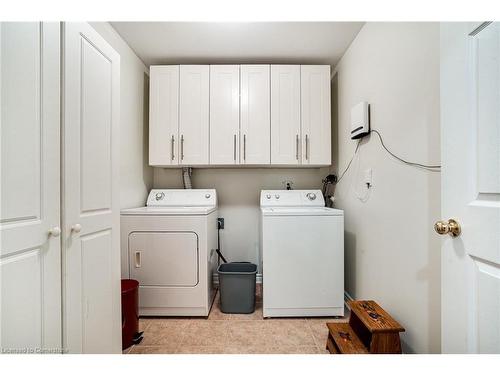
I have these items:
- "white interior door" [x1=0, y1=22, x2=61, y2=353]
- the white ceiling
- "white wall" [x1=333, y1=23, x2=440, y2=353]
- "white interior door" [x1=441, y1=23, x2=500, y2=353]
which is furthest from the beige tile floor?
the white ceiling

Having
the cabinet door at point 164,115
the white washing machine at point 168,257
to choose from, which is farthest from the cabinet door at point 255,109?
the white washing machine at point 168,257

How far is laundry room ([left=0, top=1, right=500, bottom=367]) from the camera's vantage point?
728 millimetres

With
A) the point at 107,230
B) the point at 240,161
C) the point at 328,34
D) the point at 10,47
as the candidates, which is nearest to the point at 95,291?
the point at 107,230

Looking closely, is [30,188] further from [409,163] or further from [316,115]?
[316,115]

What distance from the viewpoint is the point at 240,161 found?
7.43 ft

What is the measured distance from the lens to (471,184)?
0.71 m

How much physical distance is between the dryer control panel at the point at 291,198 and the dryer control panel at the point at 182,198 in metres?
0.55

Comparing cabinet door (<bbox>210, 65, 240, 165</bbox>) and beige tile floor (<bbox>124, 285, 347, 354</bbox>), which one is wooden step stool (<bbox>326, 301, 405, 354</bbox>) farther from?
cabinet door (<bbox>210, 65, 240, 165</bbox>)

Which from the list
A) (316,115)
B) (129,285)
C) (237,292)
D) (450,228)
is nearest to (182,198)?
(129,285)

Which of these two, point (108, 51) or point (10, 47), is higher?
point (108, 51)

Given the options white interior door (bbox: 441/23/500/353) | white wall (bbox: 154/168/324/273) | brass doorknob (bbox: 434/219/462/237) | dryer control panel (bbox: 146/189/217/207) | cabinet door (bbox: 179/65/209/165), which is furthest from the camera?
white wall (bbox: 154/168/324/273)

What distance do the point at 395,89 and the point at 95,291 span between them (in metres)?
1.97

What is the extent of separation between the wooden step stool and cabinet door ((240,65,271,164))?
1.49 m

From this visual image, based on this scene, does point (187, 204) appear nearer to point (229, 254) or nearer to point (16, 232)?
point (229, 254)
